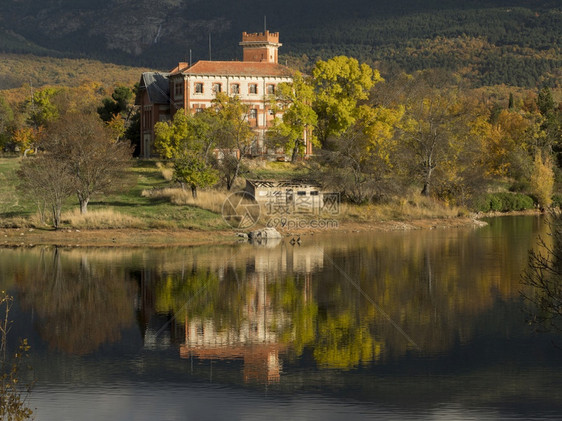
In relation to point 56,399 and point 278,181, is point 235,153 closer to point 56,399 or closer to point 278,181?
point 278,181

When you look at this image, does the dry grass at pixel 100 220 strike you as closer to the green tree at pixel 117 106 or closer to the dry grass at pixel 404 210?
the dry grass at pixel 404 210

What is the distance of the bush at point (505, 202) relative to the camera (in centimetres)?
7869

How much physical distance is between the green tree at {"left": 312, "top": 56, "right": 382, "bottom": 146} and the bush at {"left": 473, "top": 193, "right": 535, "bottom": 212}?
13.2 m

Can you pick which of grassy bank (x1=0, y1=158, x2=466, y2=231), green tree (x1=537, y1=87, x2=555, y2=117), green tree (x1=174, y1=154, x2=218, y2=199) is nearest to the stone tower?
grassy bank (x1=0, y1=158, x2=466, y2=231)

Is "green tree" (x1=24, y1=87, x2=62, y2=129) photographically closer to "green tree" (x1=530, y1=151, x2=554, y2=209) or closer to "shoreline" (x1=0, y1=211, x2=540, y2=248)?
"shoreline" (x1=0, y1=211, x2=540, y2=248)

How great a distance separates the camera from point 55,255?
49031 mm

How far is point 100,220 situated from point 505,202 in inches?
1520

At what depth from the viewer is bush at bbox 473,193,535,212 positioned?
3098 inches


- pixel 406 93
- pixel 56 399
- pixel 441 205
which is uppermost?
pixel 406 93

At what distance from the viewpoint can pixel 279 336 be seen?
31.1 metres

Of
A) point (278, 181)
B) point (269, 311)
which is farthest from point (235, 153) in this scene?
point (269, 311)

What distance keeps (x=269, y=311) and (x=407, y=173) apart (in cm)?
3895

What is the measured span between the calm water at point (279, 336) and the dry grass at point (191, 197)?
11.1 metres

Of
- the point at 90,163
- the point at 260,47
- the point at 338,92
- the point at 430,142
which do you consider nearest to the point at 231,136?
the point at 338,92
